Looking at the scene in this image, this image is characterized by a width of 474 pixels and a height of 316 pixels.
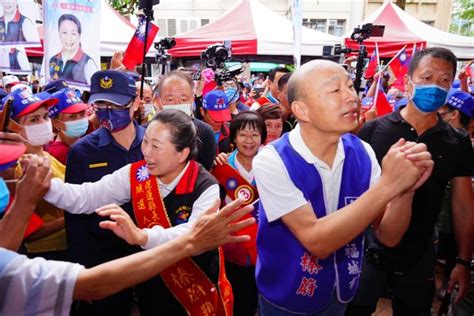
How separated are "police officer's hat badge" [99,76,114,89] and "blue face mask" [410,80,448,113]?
204cm

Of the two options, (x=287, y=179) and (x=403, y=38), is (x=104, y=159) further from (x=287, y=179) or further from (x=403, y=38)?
(x=403, y=38)

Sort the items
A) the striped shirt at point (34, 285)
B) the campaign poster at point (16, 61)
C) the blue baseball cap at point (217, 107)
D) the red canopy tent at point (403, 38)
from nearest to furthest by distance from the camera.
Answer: the striped shirt at point (34, 285) → the blue baseball cap at point (217, 107) → the campaign poster at point (16, 61) → the red canopy tent at point (403, 38)

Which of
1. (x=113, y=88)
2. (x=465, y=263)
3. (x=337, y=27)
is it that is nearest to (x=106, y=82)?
(x=113, y=88)

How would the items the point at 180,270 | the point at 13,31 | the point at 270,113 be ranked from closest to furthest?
the point at 180,270 < the point at 270,113 < the point at 13,31

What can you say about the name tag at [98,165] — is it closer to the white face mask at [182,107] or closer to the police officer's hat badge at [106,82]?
the police officer's hat badge at [106,82]

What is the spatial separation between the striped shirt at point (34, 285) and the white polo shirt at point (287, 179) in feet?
2.63

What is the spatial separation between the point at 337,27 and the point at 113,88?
29846 mm

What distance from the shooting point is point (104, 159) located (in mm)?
2516

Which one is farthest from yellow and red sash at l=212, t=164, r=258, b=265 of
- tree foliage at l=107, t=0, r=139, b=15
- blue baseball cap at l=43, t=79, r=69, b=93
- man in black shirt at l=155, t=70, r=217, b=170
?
tree foliage at l=107, t=0, r=139, b=15

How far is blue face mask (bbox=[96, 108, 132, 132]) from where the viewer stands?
2.58 metres

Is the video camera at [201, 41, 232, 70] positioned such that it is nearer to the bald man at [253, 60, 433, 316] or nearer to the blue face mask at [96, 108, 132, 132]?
the blue face mask at [96, 108, 132, 132]

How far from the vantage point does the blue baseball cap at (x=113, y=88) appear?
2.62 m

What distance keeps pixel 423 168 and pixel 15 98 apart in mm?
2591

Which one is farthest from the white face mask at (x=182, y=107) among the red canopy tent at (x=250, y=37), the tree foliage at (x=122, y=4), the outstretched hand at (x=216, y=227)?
the tree foliage at (x=122, y=4)
